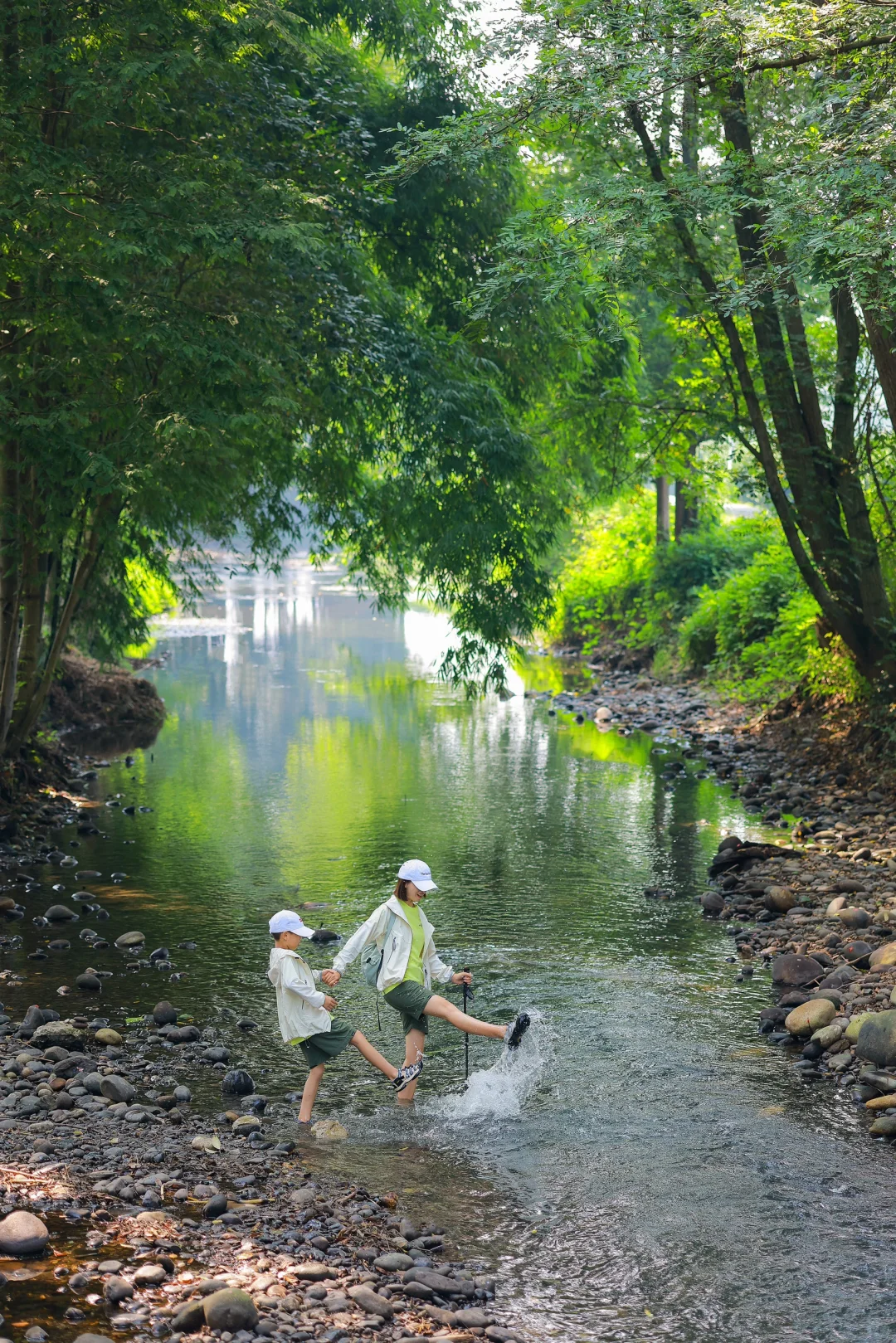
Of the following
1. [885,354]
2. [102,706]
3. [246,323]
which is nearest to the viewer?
[246,323]

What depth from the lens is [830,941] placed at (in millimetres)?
11109

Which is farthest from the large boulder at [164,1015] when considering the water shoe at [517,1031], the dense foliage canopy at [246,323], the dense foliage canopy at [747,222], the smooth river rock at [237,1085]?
the dense foliage canopy at [747,222]

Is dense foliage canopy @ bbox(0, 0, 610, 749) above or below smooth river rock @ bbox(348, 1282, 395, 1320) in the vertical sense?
above

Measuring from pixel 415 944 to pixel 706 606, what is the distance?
71.8ft

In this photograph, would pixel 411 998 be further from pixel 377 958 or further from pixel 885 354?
pixel 885 354

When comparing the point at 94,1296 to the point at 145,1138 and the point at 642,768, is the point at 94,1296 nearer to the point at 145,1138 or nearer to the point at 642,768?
the point at 145,1138

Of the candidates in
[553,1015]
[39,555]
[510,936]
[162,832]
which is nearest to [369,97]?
[39,555]

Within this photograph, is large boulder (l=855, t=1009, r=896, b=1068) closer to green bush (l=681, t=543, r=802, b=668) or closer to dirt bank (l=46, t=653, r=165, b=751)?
green bush (l=681, t=543, r=802, b=668)

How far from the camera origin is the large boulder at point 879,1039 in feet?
28.4

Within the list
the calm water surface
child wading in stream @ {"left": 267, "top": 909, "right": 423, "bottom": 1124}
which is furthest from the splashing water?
child wading in stream @ {"left": 267, "top": 909, "right": 423, "bottom": 1124}

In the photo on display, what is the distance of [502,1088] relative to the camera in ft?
28.7

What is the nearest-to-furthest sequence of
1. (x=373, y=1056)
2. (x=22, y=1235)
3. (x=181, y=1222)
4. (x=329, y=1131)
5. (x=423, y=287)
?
1. (x=22, y=1235)
2. (x=181, y=1222)
3. (x=329, y=1131)
4. (x=373, y=1056)
5. (x=423, y=287)

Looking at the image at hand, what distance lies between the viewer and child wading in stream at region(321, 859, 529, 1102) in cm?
849

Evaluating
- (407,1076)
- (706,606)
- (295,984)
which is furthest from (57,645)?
(706,606)
